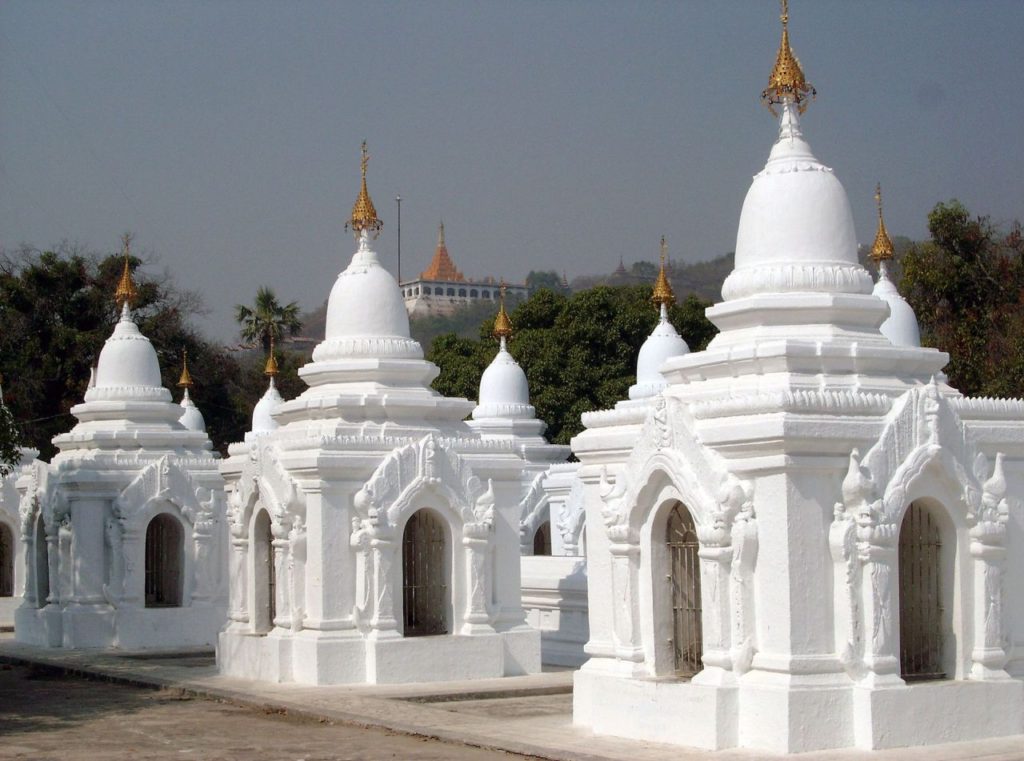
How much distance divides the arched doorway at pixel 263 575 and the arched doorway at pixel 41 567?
7.65 meters

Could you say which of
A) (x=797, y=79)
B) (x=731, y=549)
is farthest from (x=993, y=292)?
(x=731, y=549)

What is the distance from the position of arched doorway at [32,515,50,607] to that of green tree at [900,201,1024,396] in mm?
18076

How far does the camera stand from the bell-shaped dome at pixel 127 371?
92.2 feet

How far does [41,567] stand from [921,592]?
18.1m

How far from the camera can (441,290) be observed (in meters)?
108

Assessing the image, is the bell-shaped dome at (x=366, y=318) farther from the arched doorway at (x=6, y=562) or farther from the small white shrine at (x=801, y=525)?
the arched doorway at (x=6, y=562)

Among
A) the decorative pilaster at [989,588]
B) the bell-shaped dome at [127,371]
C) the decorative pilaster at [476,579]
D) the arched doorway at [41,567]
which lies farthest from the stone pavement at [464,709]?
the bell-shaped dome at [127,371]

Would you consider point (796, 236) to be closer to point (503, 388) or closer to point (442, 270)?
point (503, 388)

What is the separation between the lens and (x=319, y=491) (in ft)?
65.6

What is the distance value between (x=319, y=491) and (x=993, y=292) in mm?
19870

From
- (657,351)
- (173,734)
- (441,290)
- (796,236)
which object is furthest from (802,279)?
(441,290)

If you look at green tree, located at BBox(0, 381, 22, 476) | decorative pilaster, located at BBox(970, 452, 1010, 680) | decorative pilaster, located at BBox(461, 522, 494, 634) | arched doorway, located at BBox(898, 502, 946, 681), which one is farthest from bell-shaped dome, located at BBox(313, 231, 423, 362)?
decorative pilaster, located at BBox(970, 452, 1010, 680)

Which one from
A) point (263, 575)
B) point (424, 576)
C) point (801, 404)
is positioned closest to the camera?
point (801, 404)

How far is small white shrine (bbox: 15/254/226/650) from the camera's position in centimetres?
2670
